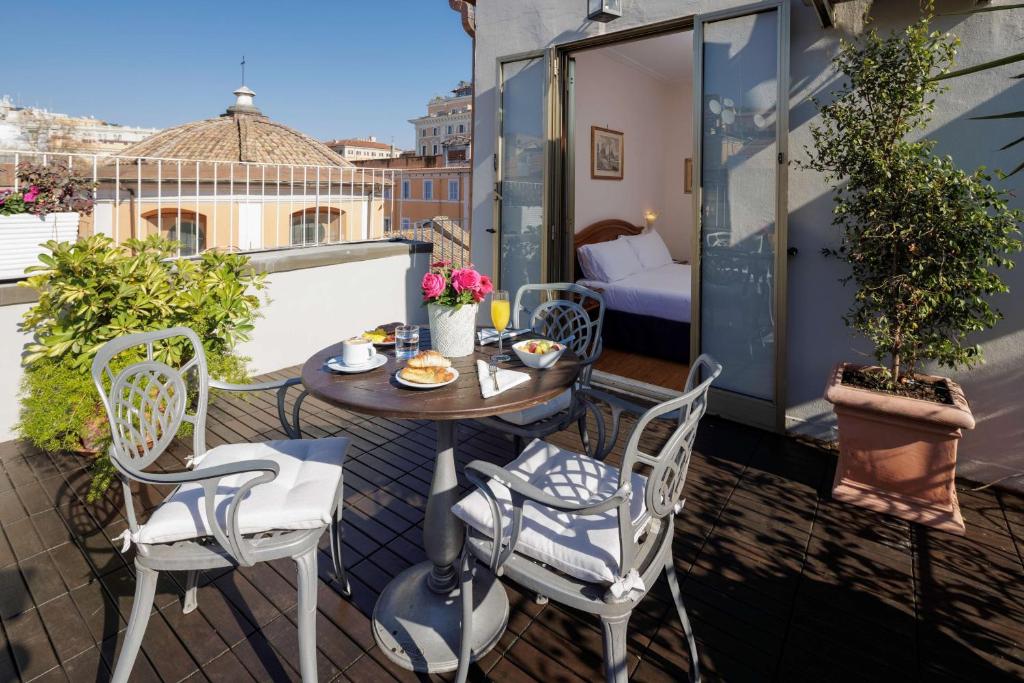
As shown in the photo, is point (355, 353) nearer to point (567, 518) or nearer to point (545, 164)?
point (567, 518)

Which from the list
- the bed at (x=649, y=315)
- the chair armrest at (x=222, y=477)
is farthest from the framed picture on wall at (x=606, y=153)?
the chair armrest at (x=222, y=477)

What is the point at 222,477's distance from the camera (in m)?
1.41

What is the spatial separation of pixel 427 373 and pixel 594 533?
703mm

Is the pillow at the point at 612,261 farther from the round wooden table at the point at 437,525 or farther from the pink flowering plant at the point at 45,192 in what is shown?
the pink flowering plant at the point at 45,192

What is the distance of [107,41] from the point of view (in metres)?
28.6

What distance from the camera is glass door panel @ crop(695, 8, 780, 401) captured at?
126 inches

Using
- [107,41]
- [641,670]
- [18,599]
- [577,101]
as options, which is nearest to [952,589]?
[641,670]

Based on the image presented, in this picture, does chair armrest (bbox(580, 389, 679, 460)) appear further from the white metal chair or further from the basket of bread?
the basket of bread

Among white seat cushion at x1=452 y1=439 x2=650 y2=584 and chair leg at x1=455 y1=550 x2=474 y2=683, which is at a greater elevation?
white seat cushion at x1=452 y1=439 x2=650 y2=584

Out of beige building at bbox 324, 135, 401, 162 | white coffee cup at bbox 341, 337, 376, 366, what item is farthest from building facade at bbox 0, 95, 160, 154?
beige building at bbox 324, 135, 401, 162

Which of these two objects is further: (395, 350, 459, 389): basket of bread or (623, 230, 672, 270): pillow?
(623, 230, 672, 270): pillow

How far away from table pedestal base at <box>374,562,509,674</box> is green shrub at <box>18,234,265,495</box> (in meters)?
1.64

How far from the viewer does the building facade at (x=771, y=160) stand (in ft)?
9.12

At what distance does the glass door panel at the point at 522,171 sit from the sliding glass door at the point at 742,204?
4.34 ft
